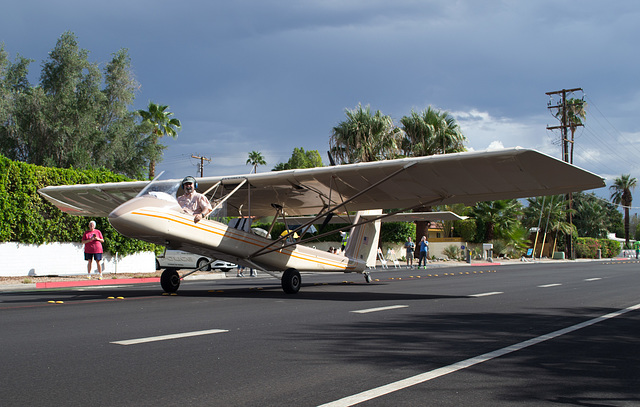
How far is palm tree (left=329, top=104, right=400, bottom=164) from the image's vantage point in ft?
121

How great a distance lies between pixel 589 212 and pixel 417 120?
6323 cm

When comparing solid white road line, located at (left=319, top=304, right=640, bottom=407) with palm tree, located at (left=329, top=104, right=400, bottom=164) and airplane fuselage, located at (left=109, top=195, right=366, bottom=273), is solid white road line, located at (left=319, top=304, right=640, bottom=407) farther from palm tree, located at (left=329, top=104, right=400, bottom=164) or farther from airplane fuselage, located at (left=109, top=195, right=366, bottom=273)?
palm tree, located at (left=329, top=104, right=400, bottom=164)

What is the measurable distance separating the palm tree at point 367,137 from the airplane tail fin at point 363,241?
2072cm

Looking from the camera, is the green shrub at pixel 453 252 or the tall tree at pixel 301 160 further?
the tall tree at pixel 301 160

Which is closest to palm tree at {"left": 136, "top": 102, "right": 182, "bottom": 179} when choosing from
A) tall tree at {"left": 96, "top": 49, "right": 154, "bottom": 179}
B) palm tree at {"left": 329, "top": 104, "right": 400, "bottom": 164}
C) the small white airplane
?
tall tree at {"left": 96, "top": 49, "right": 154, "bottom": 179}

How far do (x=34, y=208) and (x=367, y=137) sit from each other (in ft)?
75.1

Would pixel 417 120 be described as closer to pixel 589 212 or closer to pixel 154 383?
pixel 154 383

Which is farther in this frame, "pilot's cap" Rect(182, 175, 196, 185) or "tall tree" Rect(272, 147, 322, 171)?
"tall tree" Rect(272, 147, 322, 171)

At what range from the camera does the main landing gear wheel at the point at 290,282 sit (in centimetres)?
1220

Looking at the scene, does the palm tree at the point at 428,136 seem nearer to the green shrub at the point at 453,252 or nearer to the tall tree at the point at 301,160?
the green shrub at the point at 453,252

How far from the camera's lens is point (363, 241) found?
627 inches

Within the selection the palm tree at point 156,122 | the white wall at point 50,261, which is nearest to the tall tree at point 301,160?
the palm tree at point 156,122

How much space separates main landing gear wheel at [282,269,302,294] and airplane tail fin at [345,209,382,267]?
3472mm

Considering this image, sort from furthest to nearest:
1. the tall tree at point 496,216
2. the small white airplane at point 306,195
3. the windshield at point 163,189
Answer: the tall tree at point 496,216 < the windshield at point 163,189 < the small white airplane at point 306,195
